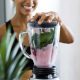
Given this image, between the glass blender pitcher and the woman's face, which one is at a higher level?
the woman's face

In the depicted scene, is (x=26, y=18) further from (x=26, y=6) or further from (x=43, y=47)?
(x=43, y=47)

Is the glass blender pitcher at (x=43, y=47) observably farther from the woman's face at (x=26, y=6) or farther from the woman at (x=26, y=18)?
the woman's face at (x=26, y=6)

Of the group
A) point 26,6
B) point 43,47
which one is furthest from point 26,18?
point 43,47

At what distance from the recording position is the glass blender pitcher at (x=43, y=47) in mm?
588

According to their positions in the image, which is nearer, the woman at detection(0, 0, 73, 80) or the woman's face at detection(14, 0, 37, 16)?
the woman at detection(0, 0, 73, 80)

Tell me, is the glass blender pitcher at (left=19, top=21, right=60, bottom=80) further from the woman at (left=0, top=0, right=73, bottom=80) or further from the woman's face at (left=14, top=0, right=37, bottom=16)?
the woman's face at (left=14, top=0, right=37, bottom=16)

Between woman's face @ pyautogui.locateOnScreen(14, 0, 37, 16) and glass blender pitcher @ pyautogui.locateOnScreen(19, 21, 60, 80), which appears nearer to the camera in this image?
glass blender pitcher @ pyautogui.locateOnScreen(19, 21, 60, 80)

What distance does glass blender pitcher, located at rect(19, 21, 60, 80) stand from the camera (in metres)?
0.59

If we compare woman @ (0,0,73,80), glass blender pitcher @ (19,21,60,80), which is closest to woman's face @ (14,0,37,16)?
woman @ (0,0,73,80)

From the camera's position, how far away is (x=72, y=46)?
6.58 ft

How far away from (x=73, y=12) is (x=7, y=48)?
5.08 feet

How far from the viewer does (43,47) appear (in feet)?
1.95

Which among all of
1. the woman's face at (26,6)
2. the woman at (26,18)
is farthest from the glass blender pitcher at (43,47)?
the woman's face at (26,6)

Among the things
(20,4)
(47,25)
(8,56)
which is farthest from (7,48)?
(20,4)
